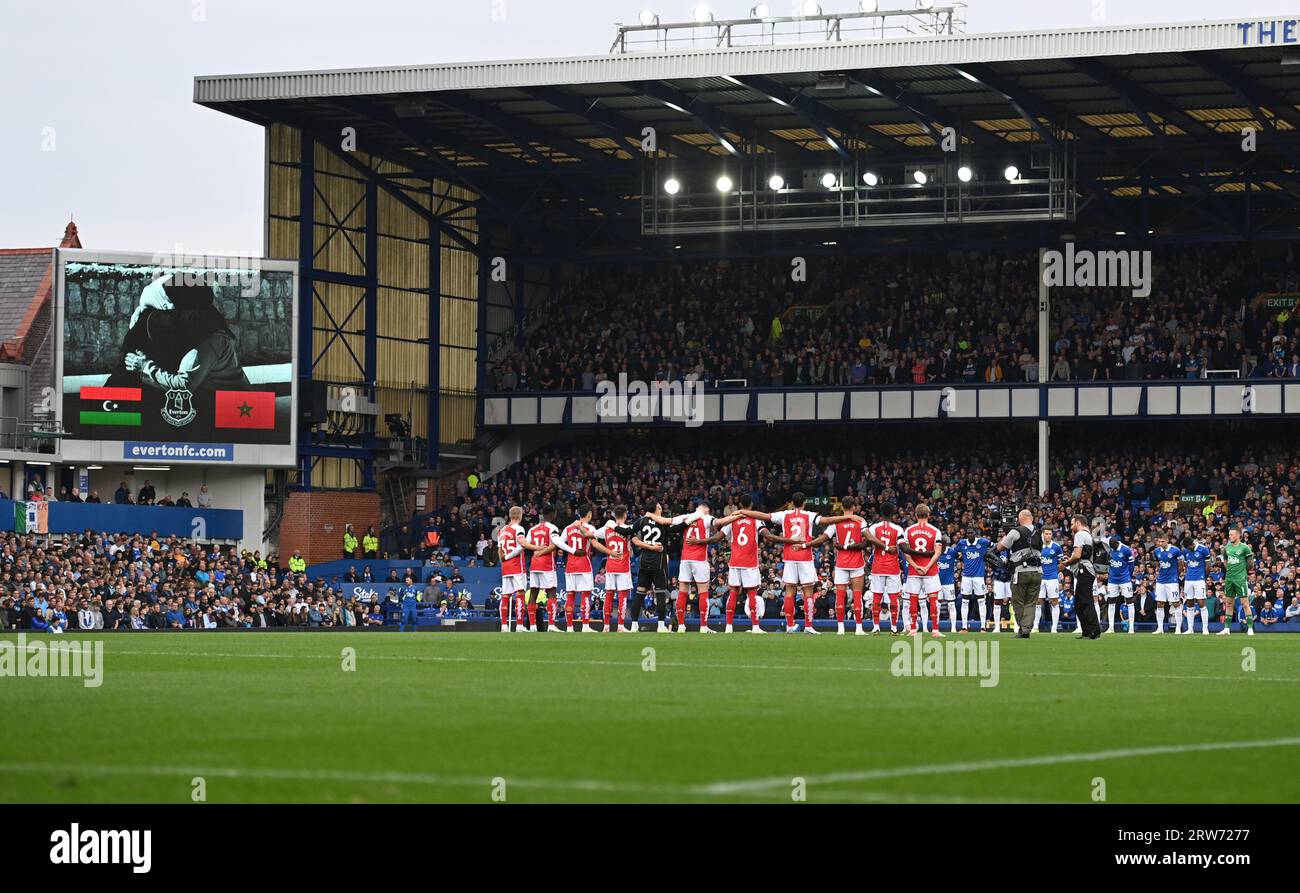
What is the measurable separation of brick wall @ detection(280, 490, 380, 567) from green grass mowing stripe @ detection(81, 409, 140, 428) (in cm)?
523

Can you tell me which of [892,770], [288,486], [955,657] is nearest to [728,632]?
[955,657]

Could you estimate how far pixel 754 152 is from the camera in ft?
162

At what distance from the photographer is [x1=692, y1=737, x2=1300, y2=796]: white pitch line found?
916 cm

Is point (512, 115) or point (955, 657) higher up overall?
point (512, 115)

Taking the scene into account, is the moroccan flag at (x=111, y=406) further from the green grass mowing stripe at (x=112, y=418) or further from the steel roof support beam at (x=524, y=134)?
the steel roof support beam at (x=524, y=134)

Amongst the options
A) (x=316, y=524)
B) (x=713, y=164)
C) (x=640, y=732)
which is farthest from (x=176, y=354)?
(x=640, y=732)

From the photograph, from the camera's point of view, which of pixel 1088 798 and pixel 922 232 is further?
pixel 922 232

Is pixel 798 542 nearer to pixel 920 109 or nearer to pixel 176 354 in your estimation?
pixel 920 109

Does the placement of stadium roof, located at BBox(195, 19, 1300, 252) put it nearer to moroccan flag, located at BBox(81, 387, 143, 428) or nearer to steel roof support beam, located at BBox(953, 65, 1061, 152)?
steel roof support beam, located at BBox(953, 65, 1061, 152)
